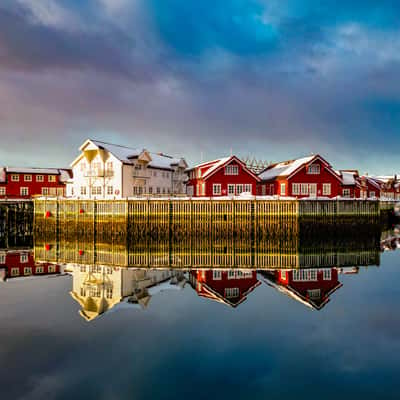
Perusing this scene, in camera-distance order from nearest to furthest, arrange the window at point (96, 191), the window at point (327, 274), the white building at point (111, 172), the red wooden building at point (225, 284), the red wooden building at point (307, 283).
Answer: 1. the red wooden building at point (307, 283)
2. the red wooden building at point (225, 284)
3. the window at point (327, 274)
4. the white building at point (111, 172)
5. the window at point (96, 191)

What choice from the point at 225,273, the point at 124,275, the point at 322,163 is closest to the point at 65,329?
the point at 124,275

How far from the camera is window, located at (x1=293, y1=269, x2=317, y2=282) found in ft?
77.8

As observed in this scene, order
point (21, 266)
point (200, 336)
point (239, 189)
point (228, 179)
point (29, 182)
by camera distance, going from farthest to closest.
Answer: point (29, 182) < point (239, 189) < point (228, 179) < point (21, 266) < point (200, 336)

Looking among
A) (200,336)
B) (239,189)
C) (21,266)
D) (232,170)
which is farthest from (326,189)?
(200,336)

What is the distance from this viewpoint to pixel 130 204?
4069 cm

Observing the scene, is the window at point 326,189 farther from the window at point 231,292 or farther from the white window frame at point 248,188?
the window at point 231,292

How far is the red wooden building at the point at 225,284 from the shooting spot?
64.9 feet

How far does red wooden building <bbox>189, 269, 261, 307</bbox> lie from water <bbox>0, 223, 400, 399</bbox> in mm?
99

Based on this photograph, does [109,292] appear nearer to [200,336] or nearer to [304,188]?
[200,336]

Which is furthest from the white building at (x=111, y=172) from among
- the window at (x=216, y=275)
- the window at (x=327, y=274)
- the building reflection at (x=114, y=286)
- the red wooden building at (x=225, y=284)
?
the window at (x=327, y=274)

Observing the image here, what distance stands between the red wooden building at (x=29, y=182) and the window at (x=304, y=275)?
47.2 meters

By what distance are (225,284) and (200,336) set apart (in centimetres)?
774

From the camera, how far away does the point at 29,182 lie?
64.9 m

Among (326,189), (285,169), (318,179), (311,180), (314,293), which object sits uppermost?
(285,169)
